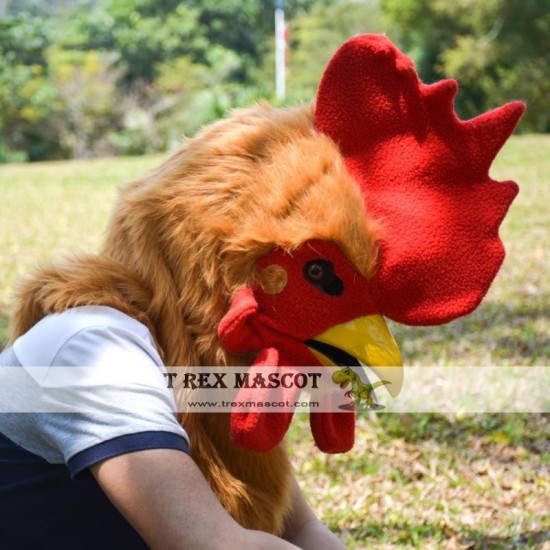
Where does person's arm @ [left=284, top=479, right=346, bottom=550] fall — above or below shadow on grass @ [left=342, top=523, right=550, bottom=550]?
above

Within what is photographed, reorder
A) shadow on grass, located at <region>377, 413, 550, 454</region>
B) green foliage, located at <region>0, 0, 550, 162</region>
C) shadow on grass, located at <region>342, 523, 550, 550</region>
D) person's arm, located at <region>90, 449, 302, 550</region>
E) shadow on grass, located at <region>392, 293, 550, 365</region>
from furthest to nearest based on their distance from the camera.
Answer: green foliage, located at <region>0, 0, 550, 162</region> < shadow on grass, located at <region>392, 293, 550, 365</region> < shadow on grass, located at <region>377, 413, 550, 454</region> < shadow on grass, located at <region>342, 523, 550, 550</region> < person's arm, located at <region>90, 449, 302, 550</region>

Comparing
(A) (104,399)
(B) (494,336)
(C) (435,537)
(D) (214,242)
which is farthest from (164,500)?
(B) (494,336)

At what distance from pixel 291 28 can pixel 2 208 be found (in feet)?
78.7

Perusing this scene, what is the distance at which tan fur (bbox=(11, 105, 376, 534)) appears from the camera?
1.35 meters

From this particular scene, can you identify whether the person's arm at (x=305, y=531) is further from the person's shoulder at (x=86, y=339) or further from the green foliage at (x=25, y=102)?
the green foliage at (x=25, y=102)

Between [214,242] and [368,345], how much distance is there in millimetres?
301

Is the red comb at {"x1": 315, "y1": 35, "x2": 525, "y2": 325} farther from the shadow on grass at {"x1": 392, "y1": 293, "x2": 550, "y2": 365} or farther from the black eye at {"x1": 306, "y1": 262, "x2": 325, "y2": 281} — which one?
the shadow on grass at {"x1": 392, "y1": 293, "x2": 550, "y2": 365}

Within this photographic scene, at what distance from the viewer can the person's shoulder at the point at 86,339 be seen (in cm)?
127

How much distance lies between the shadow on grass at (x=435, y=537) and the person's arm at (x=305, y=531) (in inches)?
25.5

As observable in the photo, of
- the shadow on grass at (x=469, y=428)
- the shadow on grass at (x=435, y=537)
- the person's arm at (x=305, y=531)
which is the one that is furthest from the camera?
the shadow on grass at (x=469, y=428)

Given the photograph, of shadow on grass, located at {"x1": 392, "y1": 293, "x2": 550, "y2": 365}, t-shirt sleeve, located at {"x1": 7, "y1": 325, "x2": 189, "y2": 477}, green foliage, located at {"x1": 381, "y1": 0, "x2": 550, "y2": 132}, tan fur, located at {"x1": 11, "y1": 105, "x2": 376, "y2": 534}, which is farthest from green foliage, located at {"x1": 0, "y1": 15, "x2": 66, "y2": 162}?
t-shirt sleeve, located at {"x1": 7, "y1": 325, "x2": 189, "y2": 477}

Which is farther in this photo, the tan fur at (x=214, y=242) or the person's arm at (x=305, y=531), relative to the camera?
the person's arm at (x=305, y=531)

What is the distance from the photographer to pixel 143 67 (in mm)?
27766

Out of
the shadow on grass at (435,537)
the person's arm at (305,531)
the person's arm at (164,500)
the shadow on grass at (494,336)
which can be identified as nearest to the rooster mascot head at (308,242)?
the person's arm at (164,500)
